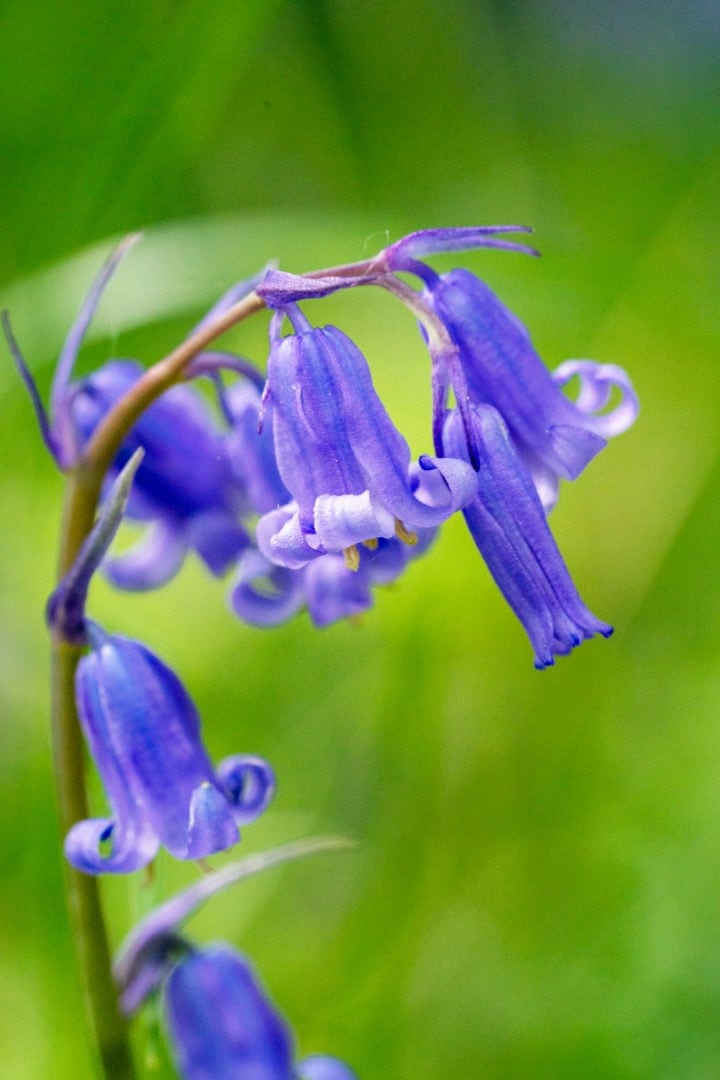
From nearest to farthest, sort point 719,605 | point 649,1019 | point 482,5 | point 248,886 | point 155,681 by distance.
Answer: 1. point 155,681
2. point 649,1019
3. point 248,886
4. point 719,605
5. point 482,5

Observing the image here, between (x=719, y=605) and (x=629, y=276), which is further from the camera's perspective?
(x=629, y=276)

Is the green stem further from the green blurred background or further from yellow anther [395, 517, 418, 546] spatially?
yellow anther [395, 517, 418, 546]

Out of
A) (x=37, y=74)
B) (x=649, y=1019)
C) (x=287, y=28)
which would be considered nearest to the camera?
(x=649, y=1019)

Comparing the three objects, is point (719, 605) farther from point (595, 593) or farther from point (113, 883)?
point (113, 883)

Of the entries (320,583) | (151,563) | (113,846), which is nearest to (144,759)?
(113,846)

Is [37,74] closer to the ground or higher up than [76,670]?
higher up

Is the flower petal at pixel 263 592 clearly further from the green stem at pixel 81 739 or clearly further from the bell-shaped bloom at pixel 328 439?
the bell-shaped bloom at pixel 328 439

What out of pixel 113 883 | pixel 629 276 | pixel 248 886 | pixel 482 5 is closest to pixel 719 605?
pixel 629 276

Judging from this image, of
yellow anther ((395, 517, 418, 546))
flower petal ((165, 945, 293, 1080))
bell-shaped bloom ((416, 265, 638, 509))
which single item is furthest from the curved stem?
bell-shaped bloom ((416, 265, 638, 509))
